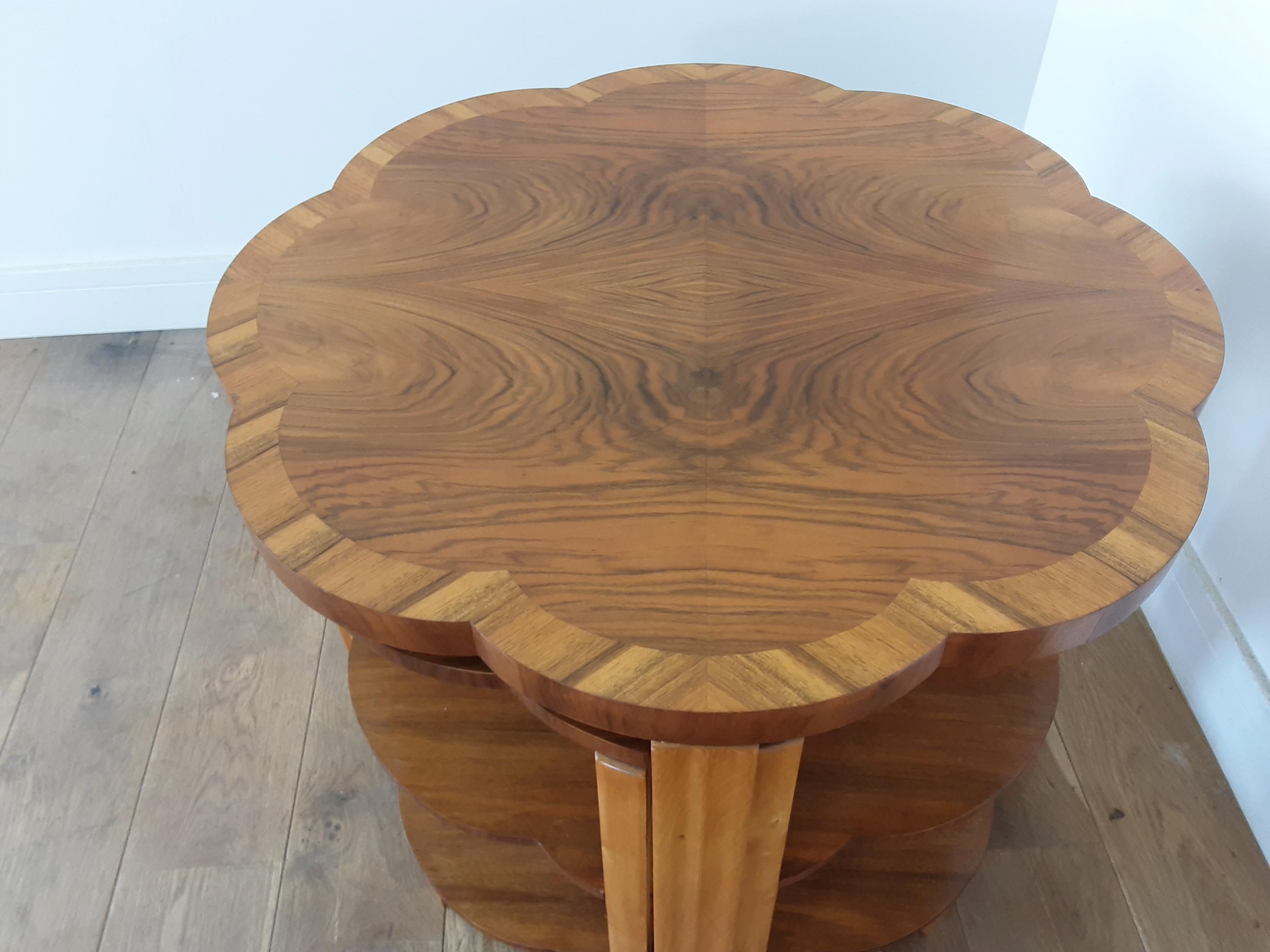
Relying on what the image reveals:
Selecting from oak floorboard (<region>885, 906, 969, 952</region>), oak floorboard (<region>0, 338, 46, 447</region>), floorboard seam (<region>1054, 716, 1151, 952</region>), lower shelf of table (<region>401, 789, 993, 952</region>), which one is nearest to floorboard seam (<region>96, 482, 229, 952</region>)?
lower shelf of table (<region>401, 789, 993, 952</region>)

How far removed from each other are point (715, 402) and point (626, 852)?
0.37m

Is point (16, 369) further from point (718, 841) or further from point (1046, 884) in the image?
point (1046, 884)

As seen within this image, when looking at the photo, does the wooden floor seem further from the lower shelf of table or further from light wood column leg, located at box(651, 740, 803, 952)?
light wood column leg, located at box(651, 740, 803, 952)

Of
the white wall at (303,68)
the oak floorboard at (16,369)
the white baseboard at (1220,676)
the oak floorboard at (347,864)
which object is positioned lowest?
the oak floorboard at (347,864)

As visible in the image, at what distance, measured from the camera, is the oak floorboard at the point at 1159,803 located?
1.08 m

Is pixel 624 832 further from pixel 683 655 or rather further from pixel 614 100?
pixel 614 100

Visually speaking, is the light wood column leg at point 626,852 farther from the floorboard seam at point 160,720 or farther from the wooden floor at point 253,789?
the floorboard seam at point 160,720

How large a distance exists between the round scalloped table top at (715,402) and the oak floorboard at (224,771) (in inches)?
15.8

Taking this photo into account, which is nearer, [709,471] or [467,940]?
[709,471]

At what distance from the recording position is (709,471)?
74 cm

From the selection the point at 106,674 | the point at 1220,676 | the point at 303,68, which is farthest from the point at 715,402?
the point at 303,68

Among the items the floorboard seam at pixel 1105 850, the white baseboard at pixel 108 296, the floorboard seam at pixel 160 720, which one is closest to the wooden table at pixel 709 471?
the floorboard seam at pixel 1105 850

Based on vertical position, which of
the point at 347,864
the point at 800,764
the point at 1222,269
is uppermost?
the point at 1222,269

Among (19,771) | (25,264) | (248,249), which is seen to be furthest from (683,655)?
(25,264)
